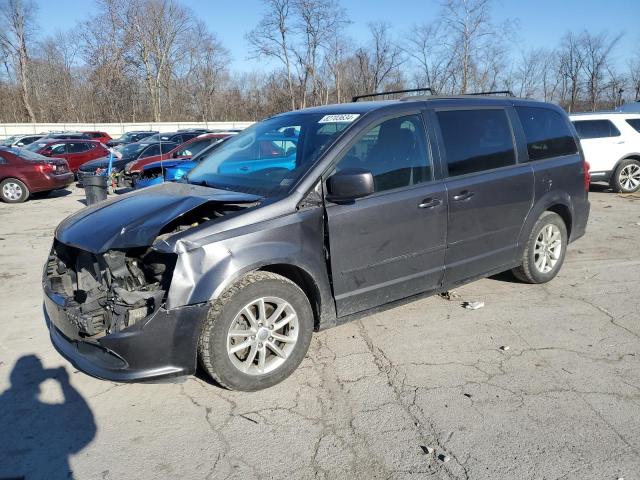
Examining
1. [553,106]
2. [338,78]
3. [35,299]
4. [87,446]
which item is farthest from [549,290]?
[338,78]

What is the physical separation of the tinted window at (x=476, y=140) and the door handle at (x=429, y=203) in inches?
12.2

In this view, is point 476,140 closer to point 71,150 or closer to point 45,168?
point 45,168

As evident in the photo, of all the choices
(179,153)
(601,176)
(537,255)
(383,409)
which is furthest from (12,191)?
(601,176)

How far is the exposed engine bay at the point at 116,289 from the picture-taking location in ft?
9.92

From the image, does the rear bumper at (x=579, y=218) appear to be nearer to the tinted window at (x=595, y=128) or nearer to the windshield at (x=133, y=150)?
the tinted window at (x=595, y=128)

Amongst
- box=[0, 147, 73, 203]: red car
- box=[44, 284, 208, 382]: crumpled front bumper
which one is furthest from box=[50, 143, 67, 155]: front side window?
box=[44, 284, 208, 382]: crumpled front bumper

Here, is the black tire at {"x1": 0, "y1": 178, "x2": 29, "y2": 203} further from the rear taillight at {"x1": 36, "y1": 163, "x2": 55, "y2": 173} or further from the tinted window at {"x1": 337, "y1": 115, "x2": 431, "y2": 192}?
the tinted window at {"x1": 337, "y1": 115, "x2": 431, "y2": 192}

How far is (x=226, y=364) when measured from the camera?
10.6 ft

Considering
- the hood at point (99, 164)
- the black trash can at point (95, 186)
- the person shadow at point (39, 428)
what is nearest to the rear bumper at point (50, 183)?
the hood at point (99, 164)

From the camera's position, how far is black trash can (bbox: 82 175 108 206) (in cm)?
1021

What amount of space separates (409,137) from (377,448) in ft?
7.79

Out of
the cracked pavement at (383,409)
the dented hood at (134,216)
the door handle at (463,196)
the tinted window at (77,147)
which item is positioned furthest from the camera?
the tinted window at (77,147)

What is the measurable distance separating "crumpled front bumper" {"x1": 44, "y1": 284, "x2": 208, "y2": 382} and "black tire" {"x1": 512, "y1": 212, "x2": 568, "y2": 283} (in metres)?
3.51

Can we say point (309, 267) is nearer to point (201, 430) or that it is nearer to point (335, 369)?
point (335, 369)
